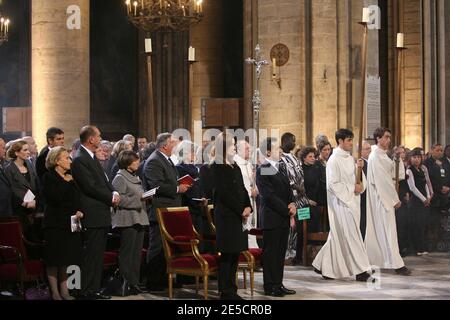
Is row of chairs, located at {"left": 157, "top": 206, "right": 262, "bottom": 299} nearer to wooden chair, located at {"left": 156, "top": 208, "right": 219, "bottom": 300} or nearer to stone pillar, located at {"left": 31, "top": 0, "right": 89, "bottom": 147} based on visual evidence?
wooden chair, located at {"left": 156, "top": 208, "right": 219, "bottom": 300}

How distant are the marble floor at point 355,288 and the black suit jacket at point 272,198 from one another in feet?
2.72

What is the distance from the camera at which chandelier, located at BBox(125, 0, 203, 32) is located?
13.9m

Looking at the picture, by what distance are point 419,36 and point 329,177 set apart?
470 inches

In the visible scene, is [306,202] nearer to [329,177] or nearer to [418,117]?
[329,177]

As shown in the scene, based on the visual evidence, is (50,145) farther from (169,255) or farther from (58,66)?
(58,66)

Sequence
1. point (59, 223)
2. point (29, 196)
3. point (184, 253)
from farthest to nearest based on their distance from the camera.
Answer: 1. point (184, 253)
2. point (29, 196)
3. point (59, 223)

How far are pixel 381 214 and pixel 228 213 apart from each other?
3.39 meters

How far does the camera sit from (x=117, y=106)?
78.9 ft

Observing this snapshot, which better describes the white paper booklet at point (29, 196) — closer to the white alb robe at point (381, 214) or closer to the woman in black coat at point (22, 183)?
the woman in black coat at point (22, 183)

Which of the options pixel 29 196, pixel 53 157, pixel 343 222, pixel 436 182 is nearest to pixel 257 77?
pixel 436 182

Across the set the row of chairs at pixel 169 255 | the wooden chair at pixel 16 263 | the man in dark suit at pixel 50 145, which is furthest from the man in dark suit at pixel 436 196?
the wooden chair at pixel 16 263

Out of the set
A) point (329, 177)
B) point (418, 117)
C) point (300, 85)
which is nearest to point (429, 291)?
point (329, 177)

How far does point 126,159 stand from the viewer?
10.7 meters

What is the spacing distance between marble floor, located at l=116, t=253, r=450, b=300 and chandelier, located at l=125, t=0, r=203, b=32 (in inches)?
154
